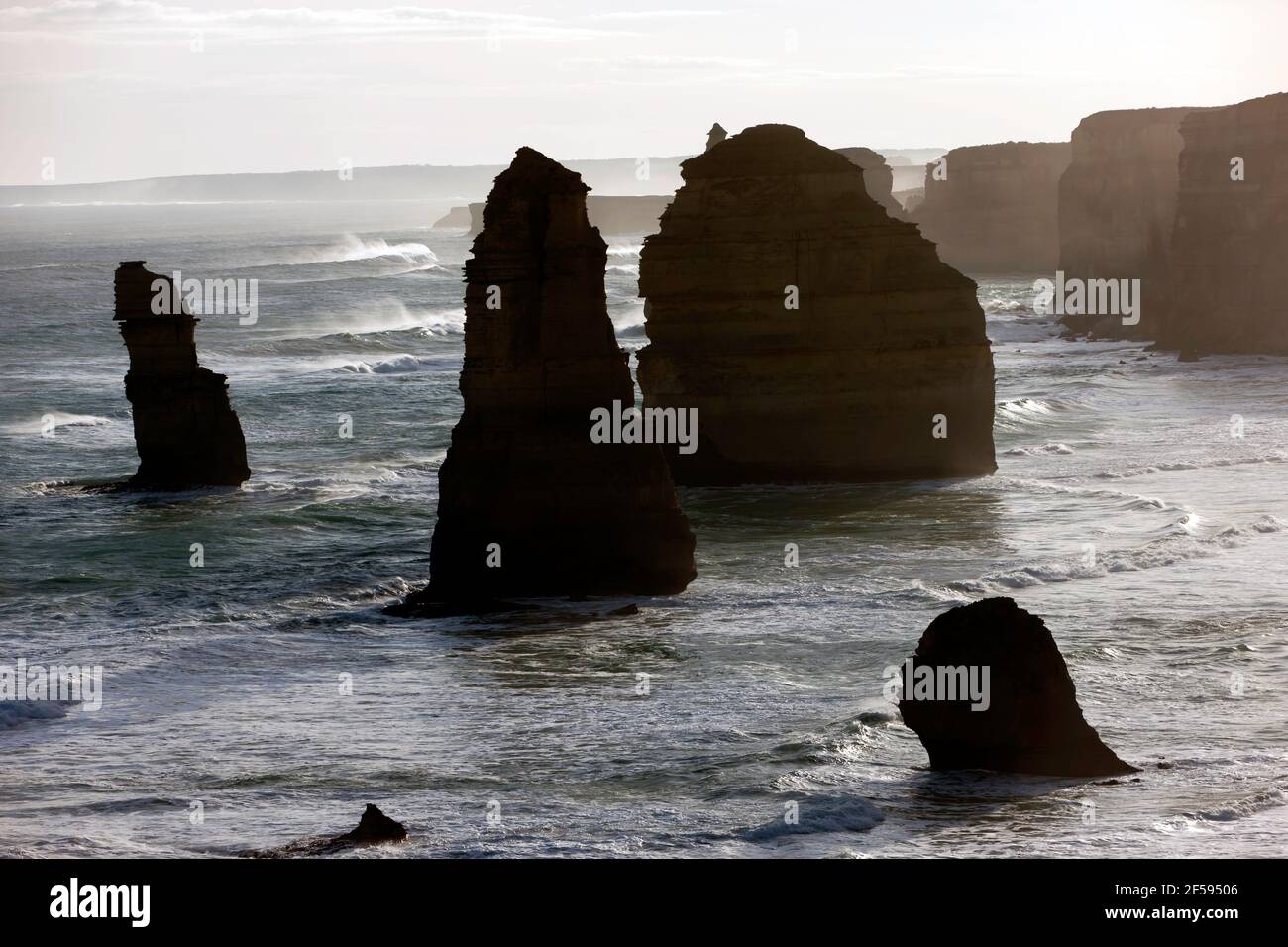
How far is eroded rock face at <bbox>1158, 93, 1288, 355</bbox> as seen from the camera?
68.6 m

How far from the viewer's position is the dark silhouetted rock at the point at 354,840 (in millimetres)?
15688

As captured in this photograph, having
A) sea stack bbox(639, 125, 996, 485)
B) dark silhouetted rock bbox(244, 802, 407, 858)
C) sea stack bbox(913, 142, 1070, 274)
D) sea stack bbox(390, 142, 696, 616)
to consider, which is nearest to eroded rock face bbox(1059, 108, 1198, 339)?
sea stack bbox(913, 142, 1070, 274)

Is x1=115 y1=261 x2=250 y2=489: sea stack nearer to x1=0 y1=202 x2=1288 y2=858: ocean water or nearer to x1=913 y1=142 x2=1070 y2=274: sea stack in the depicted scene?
x1=0 y1=202 x2=1288 y2=858: ocean water

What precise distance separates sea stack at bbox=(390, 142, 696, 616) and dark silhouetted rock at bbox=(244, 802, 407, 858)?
36.5 ft

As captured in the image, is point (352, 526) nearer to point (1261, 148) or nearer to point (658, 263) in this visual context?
point (658, 263)

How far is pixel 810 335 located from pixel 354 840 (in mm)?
24300

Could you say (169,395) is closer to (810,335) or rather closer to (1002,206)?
(810,335)

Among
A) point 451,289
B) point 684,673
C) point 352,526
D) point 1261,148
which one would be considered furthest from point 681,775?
point 451,289

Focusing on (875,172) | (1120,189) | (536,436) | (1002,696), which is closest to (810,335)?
(536,436)

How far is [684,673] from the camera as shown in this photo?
23.1m

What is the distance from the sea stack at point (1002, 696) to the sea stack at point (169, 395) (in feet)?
79.0
